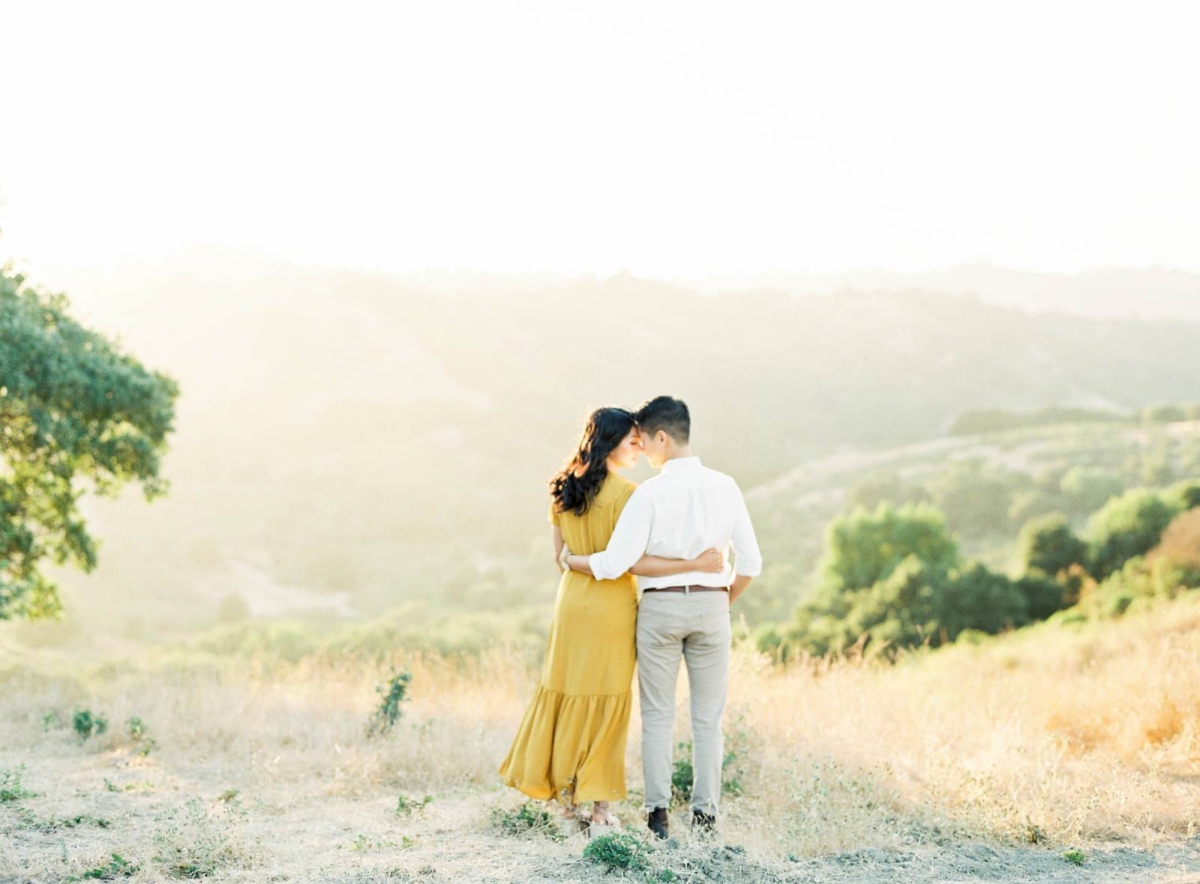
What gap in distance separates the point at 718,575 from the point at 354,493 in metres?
82.5

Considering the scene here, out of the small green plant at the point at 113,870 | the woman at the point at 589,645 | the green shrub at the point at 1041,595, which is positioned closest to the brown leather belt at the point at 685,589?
the woman at the point at 589,645

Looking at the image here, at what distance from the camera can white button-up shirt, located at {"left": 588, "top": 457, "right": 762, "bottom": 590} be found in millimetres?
5031

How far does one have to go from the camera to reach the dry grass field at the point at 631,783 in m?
4.98

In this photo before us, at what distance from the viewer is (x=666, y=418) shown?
5.14 metres

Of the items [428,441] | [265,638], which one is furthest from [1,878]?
[428,441]

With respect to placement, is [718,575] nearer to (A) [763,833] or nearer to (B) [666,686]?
(B) [666,686]

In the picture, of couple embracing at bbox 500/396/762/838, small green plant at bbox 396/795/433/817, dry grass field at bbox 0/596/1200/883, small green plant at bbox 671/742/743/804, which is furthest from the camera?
small green plant at bbox 671/742/743/804

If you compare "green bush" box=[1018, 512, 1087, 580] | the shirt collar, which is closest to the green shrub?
"green bush" box=[1018, 512, 1087, 580]

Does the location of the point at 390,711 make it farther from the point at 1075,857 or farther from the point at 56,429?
the point at 56,429

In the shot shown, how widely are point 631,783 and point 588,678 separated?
184 cm

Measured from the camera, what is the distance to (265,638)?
102ft

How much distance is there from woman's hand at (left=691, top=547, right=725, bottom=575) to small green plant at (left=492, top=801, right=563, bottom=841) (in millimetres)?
1721

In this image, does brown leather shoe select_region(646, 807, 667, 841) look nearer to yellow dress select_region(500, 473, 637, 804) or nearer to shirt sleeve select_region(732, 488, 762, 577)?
yellow dress select_region(500, 473, 637, 804)

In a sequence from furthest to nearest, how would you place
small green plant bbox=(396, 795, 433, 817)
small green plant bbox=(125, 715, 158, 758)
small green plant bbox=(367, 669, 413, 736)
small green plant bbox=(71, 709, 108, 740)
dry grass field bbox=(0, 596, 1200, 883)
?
small green plant bbox=(71, 709, 108, 740) → small green plant bbox=(367, 669, 413, 736) → small green plant bbox=(125, 715, 158, 758) → small green plant bbox=(396, 795, 433, 817) → dry grass field bbox=(0, 596, 1200, 883)
